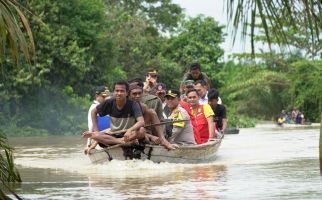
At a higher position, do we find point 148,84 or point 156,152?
point 148,84

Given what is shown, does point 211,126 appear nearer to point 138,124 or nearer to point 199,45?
point 138,124

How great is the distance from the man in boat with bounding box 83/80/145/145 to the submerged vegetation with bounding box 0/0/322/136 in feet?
21.8

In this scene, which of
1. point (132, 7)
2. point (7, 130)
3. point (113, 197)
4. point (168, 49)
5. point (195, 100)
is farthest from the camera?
point (132, 7)

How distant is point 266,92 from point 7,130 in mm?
22122

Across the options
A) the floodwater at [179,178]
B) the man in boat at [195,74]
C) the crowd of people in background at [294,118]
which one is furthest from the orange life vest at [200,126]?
the crowd of people in background at [294,118]

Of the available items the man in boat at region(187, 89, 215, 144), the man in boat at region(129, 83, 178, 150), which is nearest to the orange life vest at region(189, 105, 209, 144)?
the man in boat at region(187, 89, 215, 144)

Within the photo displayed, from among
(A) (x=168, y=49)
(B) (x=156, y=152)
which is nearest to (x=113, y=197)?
(B) (x=156, y=152)

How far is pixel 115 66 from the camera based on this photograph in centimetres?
3778

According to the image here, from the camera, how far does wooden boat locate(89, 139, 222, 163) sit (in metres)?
13.0

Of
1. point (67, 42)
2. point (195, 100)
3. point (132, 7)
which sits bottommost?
point (195, 100)

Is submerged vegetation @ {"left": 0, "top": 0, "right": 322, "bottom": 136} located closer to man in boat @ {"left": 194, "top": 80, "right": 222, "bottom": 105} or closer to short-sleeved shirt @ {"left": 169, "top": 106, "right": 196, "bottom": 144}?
man in boat @ {"left": 194, "top": 80, "right": 222, "bottom": 105}

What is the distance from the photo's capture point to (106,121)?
14.4 metres

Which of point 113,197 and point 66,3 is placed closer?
point 113,197

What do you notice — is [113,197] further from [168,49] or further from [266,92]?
[266,92]
